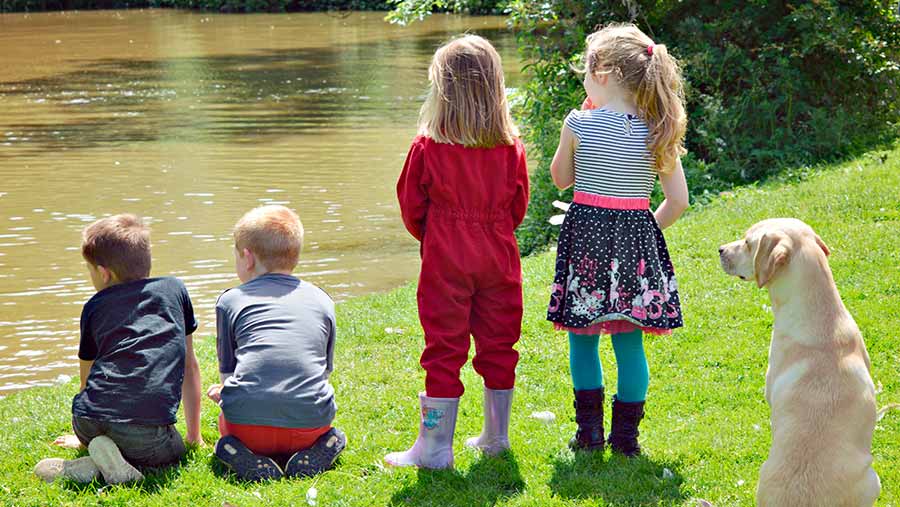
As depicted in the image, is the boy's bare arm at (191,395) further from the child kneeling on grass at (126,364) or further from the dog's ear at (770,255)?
the dog's ear at (770,255)

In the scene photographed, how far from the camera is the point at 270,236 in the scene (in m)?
4.64

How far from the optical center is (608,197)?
433 cm

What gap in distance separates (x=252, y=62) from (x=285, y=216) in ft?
70.8

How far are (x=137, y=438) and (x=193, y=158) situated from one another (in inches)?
410

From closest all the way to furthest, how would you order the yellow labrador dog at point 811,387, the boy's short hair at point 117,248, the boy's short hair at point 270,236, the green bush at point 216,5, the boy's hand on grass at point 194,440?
the yellow labrador dog at point 811,387
the boy's short hair at point 117,248
the boy's short hair at point 270,236
the boy's hand on grass at point 194,440
the green bush at point 216,5

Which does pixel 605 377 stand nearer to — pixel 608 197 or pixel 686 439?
pixel 686 439

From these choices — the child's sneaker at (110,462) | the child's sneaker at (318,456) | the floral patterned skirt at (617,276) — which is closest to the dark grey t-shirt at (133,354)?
the child's sneaker at (110,462)

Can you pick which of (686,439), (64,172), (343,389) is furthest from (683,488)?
(64,172)

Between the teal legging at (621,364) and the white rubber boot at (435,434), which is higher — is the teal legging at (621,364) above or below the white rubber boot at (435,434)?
above

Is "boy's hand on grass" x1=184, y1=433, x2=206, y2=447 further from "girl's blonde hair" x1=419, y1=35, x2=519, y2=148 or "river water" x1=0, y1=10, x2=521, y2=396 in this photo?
"river water" x1=0, y1=10, x2=521, y2=396

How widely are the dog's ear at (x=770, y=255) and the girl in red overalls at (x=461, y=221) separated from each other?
3.41 feet

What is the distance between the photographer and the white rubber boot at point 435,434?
4.41m

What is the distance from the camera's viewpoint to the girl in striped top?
14.0 feet

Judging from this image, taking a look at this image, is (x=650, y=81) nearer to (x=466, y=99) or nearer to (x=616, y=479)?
(x=466, y=99)
